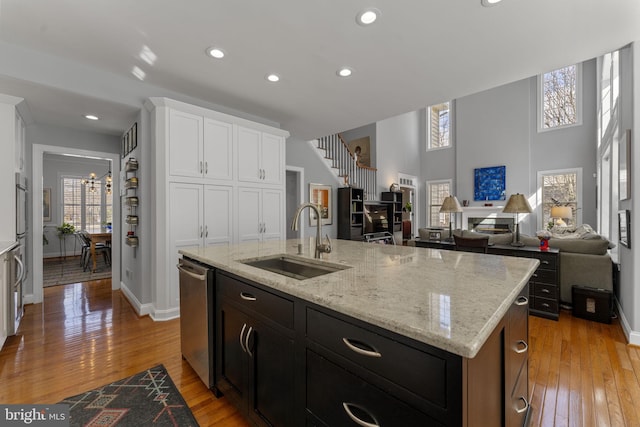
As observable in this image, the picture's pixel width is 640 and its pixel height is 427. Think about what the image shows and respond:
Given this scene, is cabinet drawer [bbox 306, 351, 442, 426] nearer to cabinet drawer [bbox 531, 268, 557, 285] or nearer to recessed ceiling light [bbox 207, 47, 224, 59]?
recessed ceiling light [bbox 207, 47, 224, 59]

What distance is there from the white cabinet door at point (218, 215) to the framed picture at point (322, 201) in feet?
8.72

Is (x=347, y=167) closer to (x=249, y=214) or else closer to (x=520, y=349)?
(x=249, y=214)

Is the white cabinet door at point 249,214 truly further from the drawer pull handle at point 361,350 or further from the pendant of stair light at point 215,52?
the drawer pull handle at point 361,350

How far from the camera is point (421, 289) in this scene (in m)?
1.12

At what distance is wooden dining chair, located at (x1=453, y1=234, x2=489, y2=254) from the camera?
12.2 feet

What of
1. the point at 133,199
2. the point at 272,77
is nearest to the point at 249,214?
the point at 133,199

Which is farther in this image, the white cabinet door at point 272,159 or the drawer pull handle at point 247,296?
the white cabinet door at point 272,159

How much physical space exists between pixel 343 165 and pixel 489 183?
482 centimetres

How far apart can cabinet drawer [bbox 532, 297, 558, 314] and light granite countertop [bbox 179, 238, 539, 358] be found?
2.15m

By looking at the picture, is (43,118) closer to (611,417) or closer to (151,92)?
(151,92)

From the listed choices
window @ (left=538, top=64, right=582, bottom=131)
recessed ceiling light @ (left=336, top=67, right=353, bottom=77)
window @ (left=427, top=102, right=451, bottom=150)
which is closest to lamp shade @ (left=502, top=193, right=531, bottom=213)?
recessed ceiling light @ (left=336, top=67, right=353, bottom=77)

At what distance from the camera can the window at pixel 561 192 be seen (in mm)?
7188

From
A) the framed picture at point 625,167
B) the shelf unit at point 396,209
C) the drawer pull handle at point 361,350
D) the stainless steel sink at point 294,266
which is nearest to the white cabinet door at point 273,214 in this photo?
the stainless steel sink at point 294,266

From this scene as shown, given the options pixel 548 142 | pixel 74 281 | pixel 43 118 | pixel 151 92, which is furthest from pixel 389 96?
pixel 548 142
